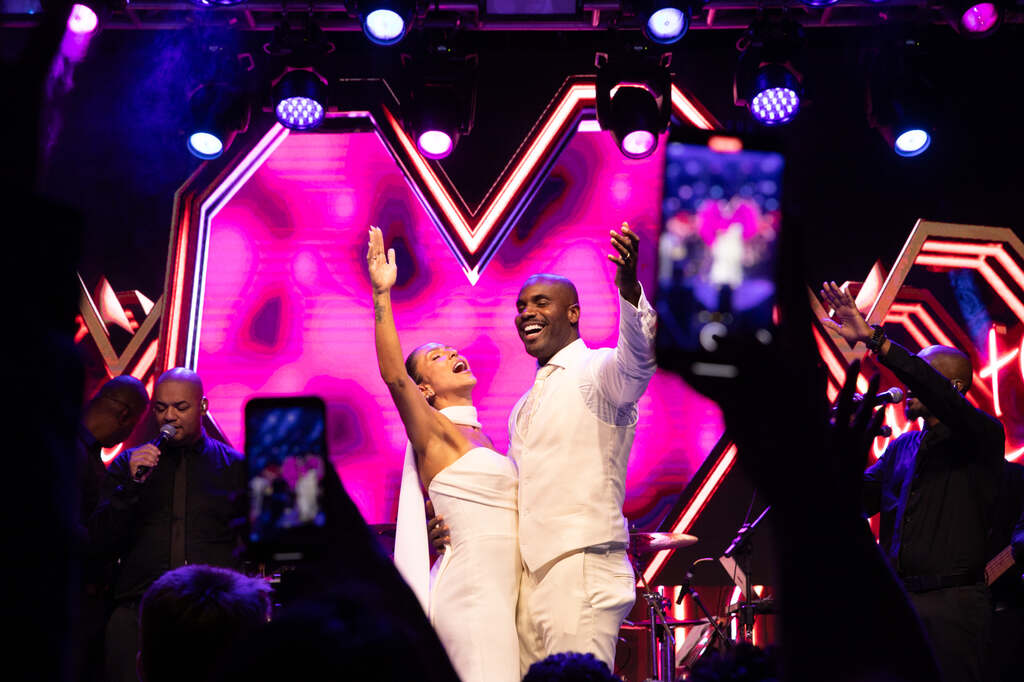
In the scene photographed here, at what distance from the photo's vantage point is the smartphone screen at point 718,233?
5.42ft

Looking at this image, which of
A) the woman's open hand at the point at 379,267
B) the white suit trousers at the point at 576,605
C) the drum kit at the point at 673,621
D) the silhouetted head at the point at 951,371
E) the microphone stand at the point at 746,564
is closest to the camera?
the white suit trousers at the point at 576,605

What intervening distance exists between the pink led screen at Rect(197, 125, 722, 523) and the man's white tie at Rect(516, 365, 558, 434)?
72.4 inches

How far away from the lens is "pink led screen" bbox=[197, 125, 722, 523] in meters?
5.49

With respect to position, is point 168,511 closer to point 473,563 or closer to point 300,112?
point 473,563

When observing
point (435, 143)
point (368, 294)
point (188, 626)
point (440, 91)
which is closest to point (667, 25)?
point (440, 91)

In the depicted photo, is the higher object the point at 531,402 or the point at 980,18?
the point at 980,18

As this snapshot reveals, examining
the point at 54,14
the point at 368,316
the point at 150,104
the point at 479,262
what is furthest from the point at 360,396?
the point at 54,14

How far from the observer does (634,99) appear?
5.11 metres

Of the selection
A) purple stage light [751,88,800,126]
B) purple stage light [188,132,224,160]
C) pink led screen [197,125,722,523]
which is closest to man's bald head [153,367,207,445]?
pink led screen [197,125,722,523]

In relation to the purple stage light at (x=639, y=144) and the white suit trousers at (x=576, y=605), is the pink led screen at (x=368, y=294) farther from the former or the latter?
the white suit trousers at (x=576, y=605)

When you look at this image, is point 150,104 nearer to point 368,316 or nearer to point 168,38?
point 168,38

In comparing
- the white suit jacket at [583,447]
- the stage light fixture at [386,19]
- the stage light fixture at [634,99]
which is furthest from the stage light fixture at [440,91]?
the white suit jacket at [583,447]

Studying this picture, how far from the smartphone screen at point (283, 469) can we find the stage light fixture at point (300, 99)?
12.0 ft

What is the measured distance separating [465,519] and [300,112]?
289 cm
